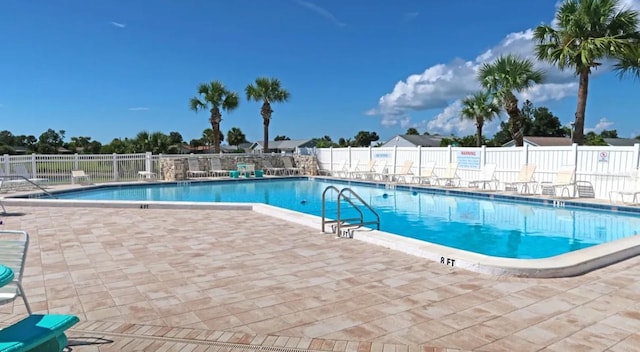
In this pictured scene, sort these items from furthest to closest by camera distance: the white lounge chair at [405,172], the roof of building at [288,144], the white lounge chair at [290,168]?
the roof of building at [288,144] → the white lounge chair at [290,168] → the white lounge chair at [405,172]

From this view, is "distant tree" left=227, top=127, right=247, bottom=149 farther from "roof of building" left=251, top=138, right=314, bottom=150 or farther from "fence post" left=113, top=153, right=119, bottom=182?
"fence post" left=113, top=153, right=119, bottom=182

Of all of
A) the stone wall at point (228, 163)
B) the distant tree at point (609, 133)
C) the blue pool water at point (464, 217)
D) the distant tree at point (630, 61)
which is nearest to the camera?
the blue pool water at point (464, 217)

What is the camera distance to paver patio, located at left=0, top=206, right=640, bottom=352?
294 centimetres

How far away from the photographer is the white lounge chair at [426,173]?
16.3 metres

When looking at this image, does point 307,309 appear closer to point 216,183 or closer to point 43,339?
point 43,339

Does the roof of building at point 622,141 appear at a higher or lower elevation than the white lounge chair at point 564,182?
higher

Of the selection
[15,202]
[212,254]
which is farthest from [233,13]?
[212,254]

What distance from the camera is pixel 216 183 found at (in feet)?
62.0

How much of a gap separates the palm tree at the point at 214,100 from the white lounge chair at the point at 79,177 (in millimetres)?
11436

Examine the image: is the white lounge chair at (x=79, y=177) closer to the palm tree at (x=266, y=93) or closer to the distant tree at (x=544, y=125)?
the palm tree at (x=266, y=93)

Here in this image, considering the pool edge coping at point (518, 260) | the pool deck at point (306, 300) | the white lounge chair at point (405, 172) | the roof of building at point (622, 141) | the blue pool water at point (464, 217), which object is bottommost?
the blue pool water at point (464, 217)

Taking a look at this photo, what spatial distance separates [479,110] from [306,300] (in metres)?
27.3

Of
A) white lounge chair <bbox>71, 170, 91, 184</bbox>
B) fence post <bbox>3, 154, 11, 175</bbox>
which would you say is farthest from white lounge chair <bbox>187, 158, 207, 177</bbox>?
fence post <bbox>3, 154, 11, 175</bbox>

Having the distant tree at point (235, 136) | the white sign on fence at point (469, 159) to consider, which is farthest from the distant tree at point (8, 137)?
the white sign on fence at point (469, 159)
